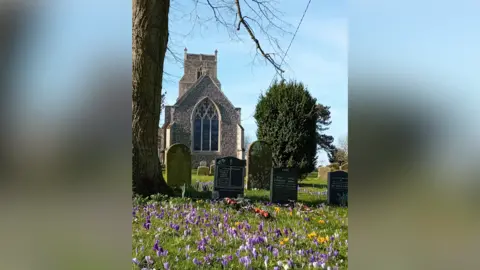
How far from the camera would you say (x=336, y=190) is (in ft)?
27.0

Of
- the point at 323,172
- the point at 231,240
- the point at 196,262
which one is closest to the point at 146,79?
the point at 231,240

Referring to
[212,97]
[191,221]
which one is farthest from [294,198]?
[212,97]

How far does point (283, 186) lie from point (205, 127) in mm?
23850

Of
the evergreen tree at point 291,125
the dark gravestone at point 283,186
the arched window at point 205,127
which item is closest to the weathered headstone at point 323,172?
the evergreen tree at point 291,125

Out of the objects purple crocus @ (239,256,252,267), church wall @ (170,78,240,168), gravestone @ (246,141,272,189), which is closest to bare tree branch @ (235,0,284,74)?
gravestone @ (246,141,272,189)

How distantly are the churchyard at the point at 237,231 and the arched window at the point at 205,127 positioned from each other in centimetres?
2252

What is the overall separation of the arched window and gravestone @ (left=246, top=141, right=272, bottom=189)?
18895mm

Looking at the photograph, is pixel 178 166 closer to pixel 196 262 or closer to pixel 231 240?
pixel 231 240
